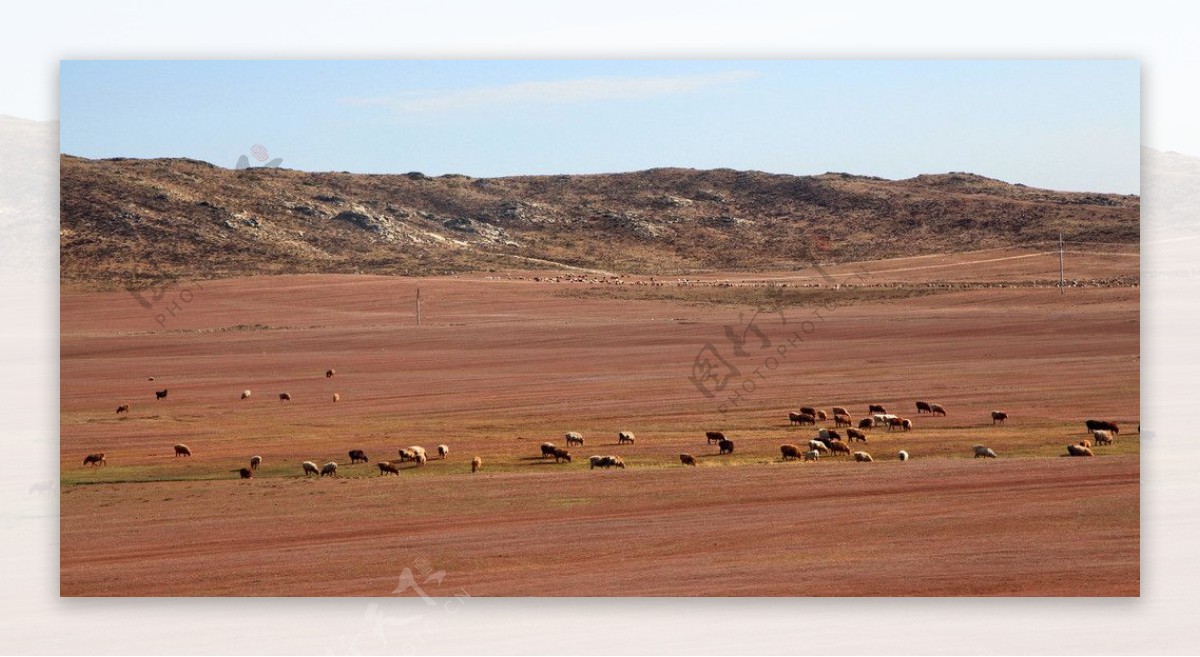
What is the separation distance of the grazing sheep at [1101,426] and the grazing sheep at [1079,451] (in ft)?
7.59

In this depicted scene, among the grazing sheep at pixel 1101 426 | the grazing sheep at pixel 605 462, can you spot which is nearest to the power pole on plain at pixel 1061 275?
the grazing sheep at pixel 1101 426

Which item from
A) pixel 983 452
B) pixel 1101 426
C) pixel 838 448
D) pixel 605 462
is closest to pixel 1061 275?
pixel 1101 426

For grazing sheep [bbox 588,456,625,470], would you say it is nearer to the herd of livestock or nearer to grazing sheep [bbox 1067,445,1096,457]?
the herd of livestock

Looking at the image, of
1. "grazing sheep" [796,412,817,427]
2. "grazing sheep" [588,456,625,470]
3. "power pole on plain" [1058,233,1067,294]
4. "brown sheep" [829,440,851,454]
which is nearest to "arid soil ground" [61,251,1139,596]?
"grazing sheep" [588,456,625,470]

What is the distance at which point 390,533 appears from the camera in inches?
809

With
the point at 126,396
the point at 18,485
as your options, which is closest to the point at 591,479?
the point at 18,485

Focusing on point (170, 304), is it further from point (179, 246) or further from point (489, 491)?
point (489, 491)

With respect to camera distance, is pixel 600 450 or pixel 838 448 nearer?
pixel 838 448

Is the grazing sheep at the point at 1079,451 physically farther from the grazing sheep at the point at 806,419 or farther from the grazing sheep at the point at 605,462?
the grazing sheep at the point at 605,462

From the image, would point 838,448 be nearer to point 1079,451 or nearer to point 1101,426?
point 1079,451

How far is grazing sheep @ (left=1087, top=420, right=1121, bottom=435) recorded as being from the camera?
27198 mm

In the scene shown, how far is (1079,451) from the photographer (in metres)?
24.9

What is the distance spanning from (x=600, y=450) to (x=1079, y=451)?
1010 cm

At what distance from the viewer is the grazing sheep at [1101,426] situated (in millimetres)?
27198
